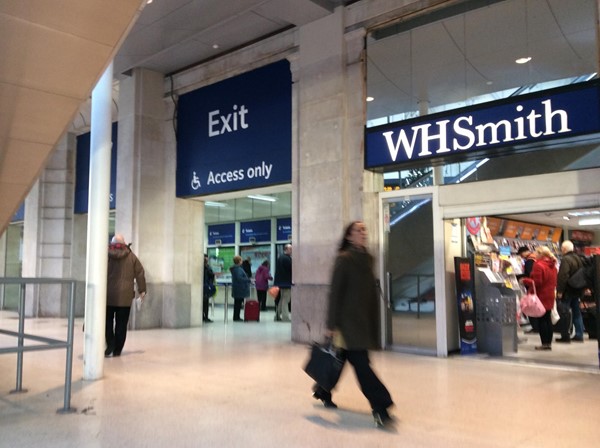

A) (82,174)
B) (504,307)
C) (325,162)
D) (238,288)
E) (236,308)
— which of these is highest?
(82,174)

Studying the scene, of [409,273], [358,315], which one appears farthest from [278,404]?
[409,273]

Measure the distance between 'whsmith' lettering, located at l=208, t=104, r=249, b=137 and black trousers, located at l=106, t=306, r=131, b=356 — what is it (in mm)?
4000

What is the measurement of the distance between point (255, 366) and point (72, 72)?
11.6ft

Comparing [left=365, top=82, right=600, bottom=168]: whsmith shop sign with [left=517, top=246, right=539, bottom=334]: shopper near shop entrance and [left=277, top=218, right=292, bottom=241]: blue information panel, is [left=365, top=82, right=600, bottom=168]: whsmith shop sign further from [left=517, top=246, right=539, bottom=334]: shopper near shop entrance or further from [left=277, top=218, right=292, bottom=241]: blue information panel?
[left=277, top=218, right=292, bottom=241]: blue information panel

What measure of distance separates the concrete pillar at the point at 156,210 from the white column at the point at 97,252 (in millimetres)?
4747

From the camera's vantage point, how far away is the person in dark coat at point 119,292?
21.3 feet

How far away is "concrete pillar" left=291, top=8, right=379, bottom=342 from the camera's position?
7.59 meters

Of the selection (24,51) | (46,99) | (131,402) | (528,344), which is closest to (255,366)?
(131,402)

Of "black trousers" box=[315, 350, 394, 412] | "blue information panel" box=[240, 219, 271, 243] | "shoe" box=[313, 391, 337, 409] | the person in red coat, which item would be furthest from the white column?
"blue information panel" box=[240, 219, 271, 243]

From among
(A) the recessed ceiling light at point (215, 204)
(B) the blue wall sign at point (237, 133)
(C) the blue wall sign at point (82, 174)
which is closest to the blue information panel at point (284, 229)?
(A) the recessed ceiling light at point (215, 204)

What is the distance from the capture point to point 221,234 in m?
17.8

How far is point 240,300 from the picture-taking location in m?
12.2

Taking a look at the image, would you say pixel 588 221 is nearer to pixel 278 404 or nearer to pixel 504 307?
pixel 504 307

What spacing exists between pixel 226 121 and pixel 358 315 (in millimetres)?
6521
